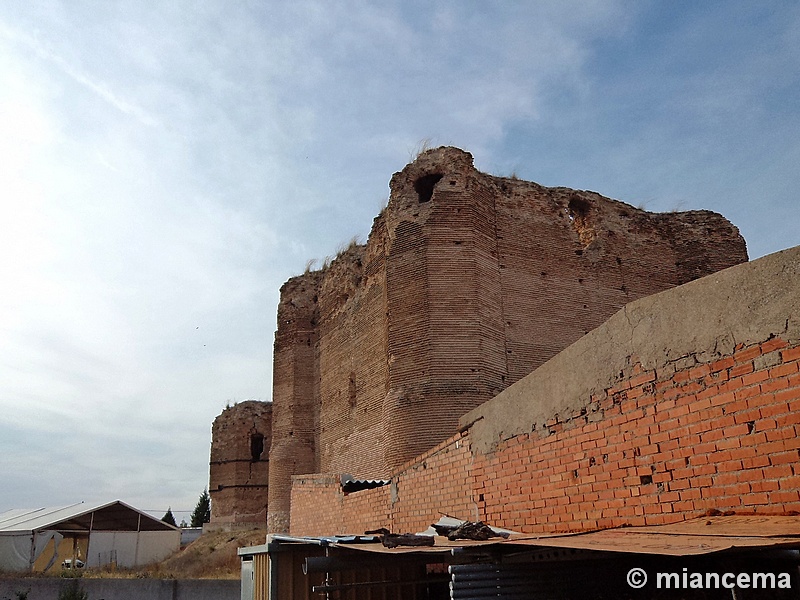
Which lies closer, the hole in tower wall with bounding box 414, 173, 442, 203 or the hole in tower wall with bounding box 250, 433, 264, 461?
the hole in tower wall with bounding box 414, 173, 442, 203

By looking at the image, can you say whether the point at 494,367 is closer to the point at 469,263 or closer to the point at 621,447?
the point at 469,263

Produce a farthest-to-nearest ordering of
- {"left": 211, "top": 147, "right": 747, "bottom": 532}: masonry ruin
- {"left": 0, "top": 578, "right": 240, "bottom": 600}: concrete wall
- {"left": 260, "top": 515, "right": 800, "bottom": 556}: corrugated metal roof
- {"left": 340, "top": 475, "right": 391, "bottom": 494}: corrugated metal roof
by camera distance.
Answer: {"left": 0, "top": 578, "right": 240, "bottom": 600}: concrete wall
{"left": 211, "top": 147, "right": 747, "bottom": 532}: masonry ruin
{"left": 340, "top": 475, "right": 391, "bottom": 494}: corrugated metal roof
{"left": 260, "top": 515, "right": 800, "bottom": 556}: corrugated metal roof

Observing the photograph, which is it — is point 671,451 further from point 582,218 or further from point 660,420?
point 582,218

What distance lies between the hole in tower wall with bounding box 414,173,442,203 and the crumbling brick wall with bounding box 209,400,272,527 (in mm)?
13517

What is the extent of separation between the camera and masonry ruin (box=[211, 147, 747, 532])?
12531 mm

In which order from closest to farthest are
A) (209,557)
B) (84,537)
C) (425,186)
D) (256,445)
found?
1. (425,186)
2. (209,557)
3. (84,537)
4. (256,445)

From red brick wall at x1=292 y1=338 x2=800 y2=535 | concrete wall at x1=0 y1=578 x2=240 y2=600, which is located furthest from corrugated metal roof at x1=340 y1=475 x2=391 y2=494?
concrete wall at x1=0 y1=578 x2=240 y2=600

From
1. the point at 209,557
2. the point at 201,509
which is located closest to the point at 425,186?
the point at 209,557

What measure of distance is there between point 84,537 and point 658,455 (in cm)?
2388

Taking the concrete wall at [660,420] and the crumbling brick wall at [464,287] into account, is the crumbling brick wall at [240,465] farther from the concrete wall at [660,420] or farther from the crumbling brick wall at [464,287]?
the concrete wall at [660,420]

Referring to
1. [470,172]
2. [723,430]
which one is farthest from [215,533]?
[723,430]

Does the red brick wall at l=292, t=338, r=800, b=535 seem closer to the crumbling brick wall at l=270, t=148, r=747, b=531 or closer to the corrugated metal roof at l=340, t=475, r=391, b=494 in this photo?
the corrugated metal roof at l=340, t=475, r=391, b=494

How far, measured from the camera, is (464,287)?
13.1 meters

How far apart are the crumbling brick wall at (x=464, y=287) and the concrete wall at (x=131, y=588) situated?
392 cm
